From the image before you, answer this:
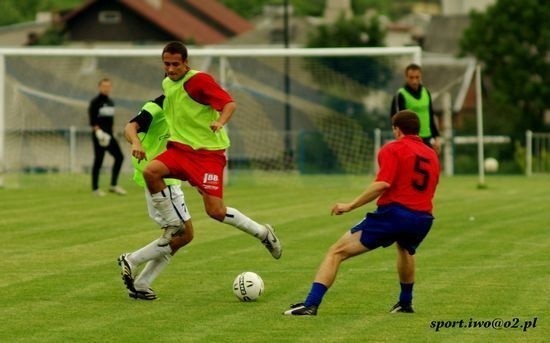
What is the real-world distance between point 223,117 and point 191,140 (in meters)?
0.34

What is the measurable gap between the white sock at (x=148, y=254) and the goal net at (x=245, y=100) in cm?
1752

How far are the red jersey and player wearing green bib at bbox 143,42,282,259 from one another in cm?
178

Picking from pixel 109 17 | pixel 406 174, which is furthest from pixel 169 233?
pixel 109 17

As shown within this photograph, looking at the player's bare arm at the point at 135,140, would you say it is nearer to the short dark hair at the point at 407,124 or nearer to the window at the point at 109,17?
the short dark hair at the point at 407,124

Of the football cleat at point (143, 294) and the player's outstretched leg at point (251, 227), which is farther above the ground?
the player's outstretched leg at point (251, 227)

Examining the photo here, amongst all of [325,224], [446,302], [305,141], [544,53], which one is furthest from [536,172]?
[446,302]

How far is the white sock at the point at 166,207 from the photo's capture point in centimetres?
1230

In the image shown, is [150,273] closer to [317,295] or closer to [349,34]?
[317,295]

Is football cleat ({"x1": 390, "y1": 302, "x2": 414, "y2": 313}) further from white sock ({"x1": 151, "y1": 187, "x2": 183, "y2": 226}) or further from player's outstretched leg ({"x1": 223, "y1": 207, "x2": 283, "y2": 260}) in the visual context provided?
white sock ({"x1": 151, "y1": 187, "x2": 183, "y2": 226})

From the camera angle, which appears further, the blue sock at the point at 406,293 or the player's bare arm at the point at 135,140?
the player's bare arm at the point at 135,140

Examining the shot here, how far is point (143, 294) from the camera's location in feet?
40.2

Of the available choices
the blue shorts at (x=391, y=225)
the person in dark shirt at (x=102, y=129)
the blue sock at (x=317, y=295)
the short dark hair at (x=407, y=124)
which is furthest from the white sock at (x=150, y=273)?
the person in dark shirt at (x=102, y=129)

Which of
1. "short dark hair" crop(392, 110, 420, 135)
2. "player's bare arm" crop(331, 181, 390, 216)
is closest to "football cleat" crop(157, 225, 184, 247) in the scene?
"player's bare arm" crop(331, 181, 390, 216)

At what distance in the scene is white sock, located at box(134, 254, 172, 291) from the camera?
1230 centimetres
